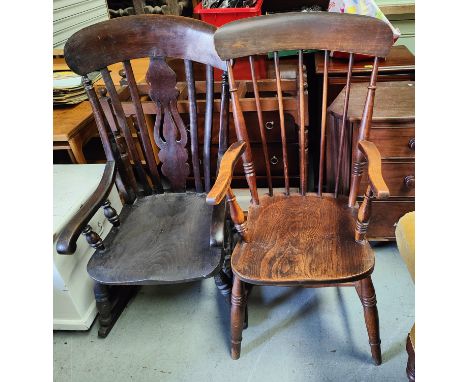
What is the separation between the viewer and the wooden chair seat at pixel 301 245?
112 centimetres

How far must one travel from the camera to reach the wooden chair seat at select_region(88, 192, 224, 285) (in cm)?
122

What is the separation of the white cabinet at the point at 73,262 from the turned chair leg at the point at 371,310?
42.0 inches

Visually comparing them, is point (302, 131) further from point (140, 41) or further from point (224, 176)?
point (140, 41)

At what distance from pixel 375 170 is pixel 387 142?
1.46 ft

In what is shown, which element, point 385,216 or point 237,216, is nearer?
point 237,216

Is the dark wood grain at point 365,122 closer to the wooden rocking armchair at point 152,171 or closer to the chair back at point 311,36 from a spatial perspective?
the chair back at point 311,36

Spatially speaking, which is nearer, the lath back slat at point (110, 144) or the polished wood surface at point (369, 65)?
the lath back slat at point (110, 144)

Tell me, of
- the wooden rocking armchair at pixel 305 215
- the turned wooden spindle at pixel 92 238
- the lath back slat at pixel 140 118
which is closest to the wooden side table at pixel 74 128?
the lath back slat at pixel 140 118

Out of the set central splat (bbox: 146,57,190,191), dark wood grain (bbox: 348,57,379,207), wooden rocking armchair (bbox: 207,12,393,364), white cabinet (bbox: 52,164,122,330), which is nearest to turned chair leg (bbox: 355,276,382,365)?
wooden rocking armchair (bbox: 207,12,393,364)

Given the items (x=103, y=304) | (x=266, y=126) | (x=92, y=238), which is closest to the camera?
(x=92, y=238)

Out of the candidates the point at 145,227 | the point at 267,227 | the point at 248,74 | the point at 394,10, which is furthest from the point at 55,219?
the point at 394,10

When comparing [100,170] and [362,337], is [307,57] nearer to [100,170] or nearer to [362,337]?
[100,170]

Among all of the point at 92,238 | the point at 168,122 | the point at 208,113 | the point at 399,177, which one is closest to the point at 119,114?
the point at 168,122

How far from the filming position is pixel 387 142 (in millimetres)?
1454
